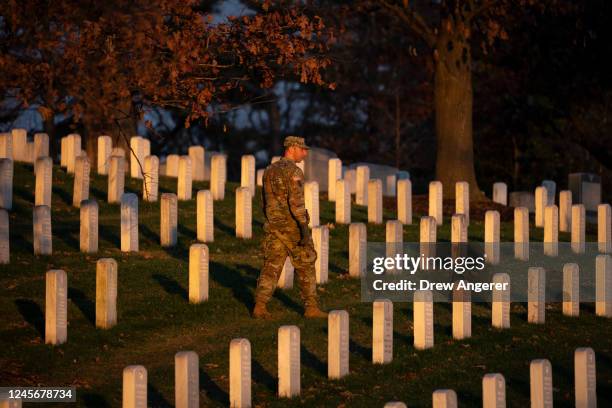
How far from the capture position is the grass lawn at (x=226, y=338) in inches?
475

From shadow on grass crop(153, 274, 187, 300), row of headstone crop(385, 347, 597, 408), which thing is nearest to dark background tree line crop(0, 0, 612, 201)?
shadow on grass crop(153, 274, 187, 300)

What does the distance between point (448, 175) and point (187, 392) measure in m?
16.2

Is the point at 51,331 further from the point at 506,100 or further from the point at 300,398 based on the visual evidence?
the point at 506,100

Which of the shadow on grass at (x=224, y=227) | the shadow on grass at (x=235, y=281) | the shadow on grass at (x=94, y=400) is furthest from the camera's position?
the shadow on grass at (x=224, y=227)

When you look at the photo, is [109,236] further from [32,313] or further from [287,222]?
[287,222]

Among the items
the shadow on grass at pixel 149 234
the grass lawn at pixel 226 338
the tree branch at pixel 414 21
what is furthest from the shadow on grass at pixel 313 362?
the tree branch at pixel 414 21

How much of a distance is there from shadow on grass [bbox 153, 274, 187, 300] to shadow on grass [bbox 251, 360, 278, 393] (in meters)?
2.67

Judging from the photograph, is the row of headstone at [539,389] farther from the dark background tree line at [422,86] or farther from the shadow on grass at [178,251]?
the shadow on grass at [178,251]

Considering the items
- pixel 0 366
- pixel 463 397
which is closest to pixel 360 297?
pixel 463 397

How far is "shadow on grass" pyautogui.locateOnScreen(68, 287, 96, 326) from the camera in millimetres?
14172

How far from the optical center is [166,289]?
50.9 feet

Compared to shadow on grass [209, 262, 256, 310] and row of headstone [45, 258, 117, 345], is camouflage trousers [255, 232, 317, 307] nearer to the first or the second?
shadow on grass [209, 262, 256, 310]

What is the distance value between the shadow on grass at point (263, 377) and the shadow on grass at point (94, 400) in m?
1.57

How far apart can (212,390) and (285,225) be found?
2700 mm
